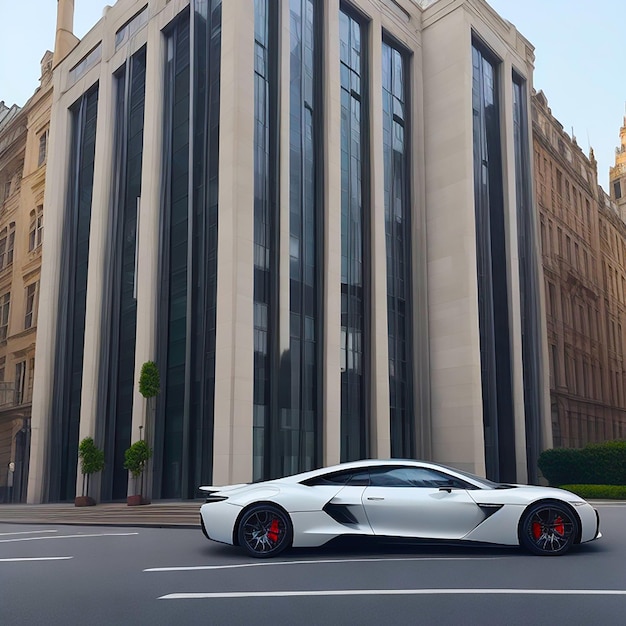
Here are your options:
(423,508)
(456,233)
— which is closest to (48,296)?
(456,233)

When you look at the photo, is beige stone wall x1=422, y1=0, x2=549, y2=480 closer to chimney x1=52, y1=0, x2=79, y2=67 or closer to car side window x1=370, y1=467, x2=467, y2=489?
chimney x1=52, y1=0, x2=79, y2=67

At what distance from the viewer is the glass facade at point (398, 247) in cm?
2750

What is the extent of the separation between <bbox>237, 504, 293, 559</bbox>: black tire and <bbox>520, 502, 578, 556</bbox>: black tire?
2.76 metres

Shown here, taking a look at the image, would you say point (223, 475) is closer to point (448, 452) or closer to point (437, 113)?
point (448, 452)

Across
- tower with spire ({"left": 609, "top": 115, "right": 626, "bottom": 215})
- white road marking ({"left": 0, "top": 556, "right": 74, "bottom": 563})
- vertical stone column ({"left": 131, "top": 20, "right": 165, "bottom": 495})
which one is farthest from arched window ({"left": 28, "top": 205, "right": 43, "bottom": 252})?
tower with spire ({"left": 609, "top": 115, "right": 626, "bottom": 215})

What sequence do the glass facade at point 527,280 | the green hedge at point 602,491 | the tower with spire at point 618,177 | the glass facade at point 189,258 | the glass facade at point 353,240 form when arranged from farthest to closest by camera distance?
the tower with spire at point 618,177 → the glass facade at point 527,280 → the glass facade at point 353,240 → the green hedge at point 602,491 → the glass facade at point 189,258

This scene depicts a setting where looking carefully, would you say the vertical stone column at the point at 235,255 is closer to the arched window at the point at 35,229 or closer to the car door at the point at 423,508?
the car door at the point at 423,508

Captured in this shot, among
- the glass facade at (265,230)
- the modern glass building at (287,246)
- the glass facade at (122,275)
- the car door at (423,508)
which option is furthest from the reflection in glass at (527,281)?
the car door at (423,508)

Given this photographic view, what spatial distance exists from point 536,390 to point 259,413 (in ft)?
52.2

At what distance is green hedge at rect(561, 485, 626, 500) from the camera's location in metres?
22.9

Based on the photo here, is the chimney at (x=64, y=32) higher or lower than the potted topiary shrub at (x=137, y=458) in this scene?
higher

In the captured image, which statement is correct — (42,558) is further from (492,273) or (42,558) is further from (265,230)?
(492,273)

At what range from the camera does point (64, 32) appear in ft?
119

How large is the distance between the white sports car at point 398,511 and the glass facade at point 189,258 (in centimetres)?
1305
